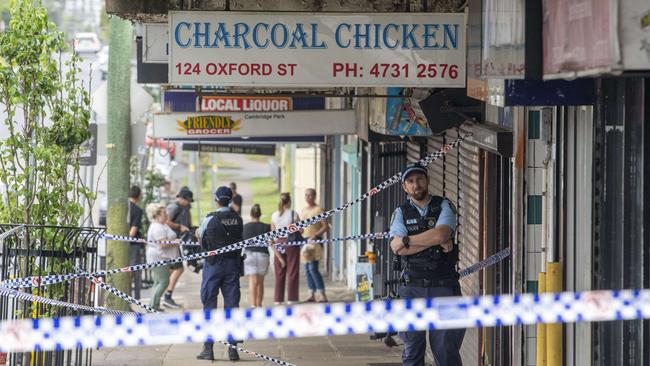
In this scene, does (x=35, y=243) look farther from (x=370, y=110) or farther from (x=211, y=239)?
(x=370, y=110)

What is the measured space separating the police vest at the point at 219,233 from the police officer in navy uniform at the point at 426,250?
4075mm

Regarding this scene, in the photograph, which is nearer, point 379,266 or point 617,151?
point 617,151

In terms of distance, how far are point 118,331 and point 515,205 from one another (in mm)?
4895

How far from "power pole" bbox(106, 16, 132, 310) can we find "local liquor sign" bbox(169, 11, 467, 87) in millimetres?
6875

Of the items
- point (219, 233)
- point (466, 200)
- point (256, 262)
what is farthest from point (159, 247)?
point (466, 200)

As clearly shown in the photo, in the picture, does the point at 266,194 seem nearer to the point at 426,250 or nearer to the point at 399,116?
the point at 399,116

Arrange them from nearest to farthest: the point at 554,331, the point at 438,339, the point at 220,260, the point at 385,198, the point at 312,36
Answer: the point at 554,331 → the point at 312,36 → the point at 438,339 → the point at 220,260 → the point at 385,198

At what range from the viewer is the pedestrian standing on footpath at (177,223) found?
18.8 m

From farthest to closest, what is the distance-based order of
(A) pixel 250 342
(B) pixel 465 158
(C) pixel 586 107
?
1. (A) pixel 250 342
2. (B) pixel 465 158
3. (C) pixel 586 107

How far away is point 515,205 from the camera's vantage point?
9.19 metres

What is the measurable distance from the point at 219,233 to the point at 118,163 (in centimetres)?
307

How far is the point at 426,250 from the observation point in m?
9.32

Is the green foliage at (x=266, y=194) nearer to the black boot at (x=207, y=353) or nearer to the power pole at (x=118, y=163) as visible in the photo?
the power pole at (x=118, y=163)

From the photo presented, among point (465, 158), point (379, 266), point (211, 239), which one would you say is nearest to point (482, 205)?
point (465, 158)
